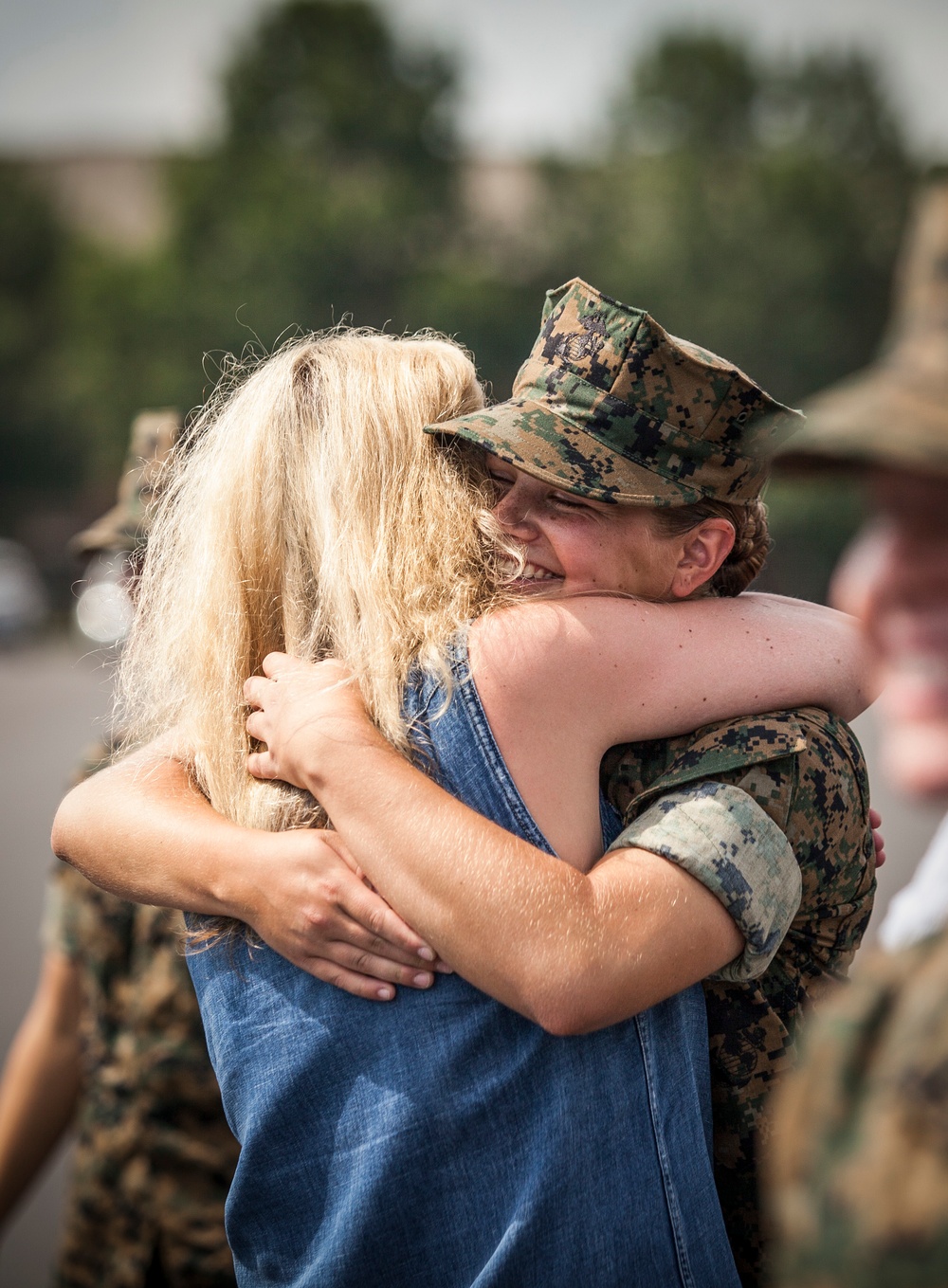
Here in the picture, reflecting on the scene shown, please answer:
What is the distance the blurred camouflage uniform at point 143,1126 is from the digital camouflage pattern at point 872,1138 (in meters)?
2.00

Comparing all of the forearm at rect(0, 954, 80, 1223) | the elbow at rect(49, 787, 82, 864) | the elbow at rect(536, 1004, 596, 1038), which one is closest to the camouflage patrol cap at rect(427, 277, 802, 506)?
the elbow at rect(536, 1004, 596, 1038)

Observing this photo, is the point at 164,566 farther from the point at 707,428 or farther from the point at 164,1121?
the point at 164,1121

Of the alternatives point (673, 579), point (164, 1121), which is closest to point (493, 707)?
point (673, 579)

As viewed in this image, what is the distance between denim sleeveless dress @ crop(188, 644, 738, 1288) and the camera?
167 cm

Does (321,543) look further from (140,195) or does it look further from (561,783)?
(140,195)

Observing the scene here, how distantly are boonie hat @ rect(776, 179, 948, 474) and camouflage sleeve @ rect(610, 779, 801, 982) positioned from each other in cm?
68

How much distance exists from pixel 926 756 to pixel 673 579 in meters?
0.95

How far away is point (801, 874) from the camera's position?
5.75 ft

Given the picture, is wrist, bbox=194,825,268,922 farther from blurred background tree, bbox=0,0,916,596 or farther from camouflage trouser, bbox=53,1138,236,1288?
blurred background tree, bbox=0,0,916,596

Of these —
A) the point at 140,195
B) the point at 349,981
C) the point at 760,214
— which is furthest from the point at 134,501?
the point at 140,195

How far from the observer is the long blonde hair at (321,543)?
181 cm

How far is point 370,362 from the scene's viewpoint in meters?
1.99

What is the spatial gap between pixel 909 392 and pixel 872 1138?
0.59m

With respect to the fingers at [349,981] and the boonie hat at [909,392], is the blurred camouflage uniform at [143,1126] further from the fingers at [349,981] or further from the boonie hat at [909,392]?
the boonie hat at [909,392]
